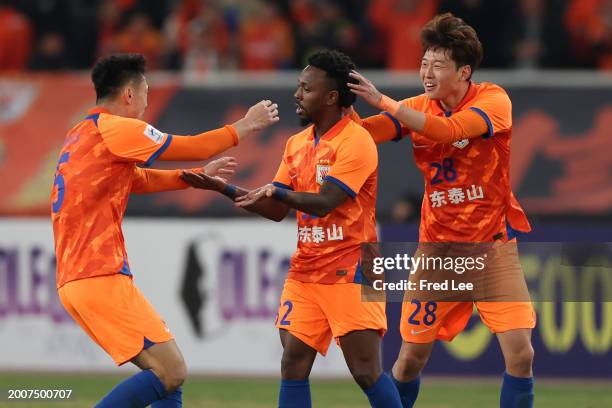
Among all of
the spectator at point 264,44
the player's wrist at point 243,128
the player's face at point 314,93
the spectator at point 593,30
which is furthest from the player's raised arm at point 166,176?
the spectator at point 593,30

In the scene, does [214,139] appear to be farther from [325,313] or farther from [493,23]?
[493,23]

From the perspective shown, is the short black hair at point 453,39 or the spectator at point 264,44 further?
the spectator at point 264,44

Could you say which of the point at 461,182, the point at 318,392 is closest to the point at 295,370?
the point at 461,182

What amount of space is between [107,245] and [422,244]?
212 centimetres

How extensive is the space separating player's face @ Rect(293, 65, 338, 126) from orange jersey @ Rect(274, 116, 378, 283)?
167mm

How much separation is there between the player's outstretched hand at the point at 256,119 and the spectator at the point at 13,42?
8.33 metres

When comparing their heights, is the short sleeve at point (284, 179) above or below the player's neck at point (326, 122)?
below

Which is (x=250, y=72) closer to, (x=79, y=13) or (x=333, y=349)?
(x=79, y=13)

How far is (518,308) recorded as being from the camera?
7902 millimetres

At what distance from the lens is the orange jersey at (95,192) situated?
7.34 m

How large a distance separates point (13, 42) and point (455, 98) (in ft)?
28.5

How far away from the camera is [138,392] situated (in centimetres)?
730

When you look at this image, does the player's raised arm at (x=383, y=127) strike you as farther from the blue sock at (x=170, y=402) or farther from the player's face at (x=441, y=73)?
the blue sock at (x=170, y=402)

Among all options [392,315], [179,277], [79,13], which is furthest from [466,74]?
[79,13]
